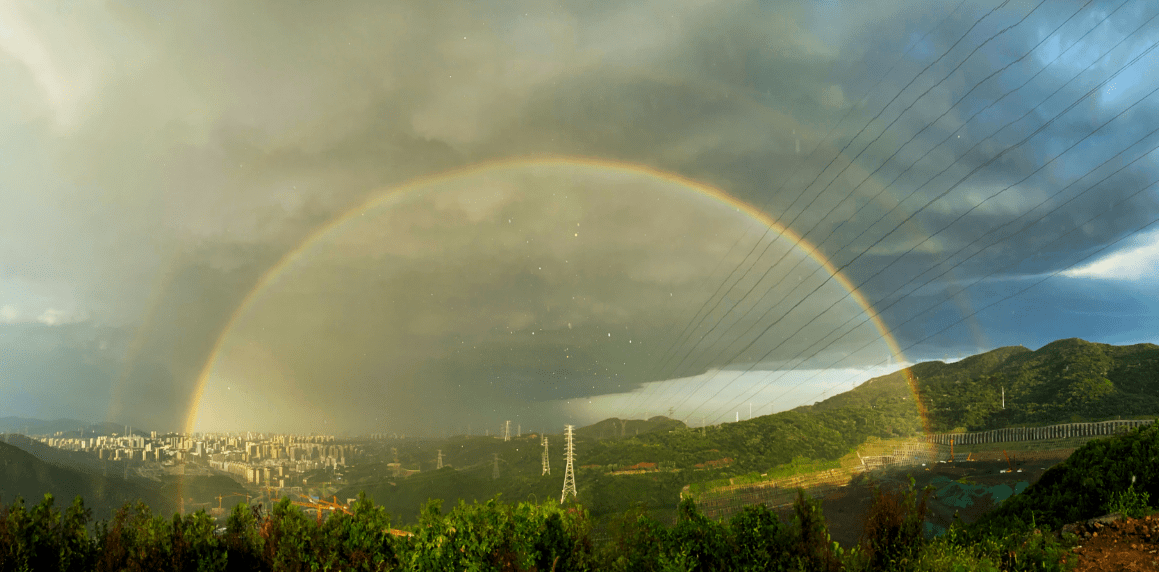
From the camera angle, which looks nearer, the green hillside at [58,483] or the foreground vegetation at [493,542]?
the foreground vegetation at [493,542]

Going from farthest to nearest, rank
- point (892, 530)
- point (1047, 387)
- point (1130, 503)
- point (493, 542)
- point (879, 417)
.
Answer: point (879, 417) < point (1047, 387) < point (1130, 503) < point (892, 530) < point (493, 542)

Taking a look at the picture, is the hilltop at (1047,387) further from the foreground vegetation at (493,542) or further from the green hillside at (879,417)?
the foreground vegetation at (493,542)

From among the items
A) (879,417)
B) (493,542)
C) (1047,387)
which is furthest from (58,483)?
(1047,387)

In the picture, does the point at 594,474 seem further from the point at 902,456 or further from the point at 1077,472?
the point at 1077,472

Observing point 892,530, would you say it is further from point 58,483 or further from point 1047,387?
point 58,483

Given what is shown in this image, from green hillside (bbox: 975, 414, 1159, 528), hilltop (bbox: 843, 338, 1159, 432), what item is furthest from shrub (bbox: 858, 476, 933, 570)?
hilltop (bbox: 843, 338, 1159, 432)

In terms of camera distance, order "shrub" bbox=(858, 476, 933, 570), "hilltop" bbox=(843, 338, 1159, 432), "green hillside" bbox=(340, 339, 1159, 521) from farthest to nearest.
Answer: "green hillside" bbox=(340, 339, 1159, 521)
"hilltop" bbox=(843, 338, 1159, 432)
"shrub" bbox=(858, 476, 933, 570)

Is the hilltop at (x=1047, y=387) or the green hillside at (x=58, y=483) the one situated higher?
the hilltop at (x=1047, y=387)

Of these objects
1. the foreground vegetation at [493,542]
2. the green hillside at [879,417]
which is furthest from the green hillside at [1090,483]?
the green hillside at [879,417]

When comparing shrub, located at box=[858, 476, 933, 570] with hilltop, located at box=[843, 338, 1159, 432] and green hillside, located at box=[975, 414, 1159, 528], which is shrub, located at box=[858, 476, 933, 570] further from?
hilltop, located at box=[843, 338, 1159, 432]

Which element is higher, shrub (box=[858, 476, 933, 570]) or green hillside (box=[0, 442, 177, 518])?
shrub (box=[858, 476, 933, 570])

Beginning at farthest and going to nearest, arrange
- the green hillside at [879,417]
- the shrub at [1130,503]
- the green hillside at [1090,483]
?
the green hillside at [879,417], the green hillside at [1090,483], the shrub at [1130,503]

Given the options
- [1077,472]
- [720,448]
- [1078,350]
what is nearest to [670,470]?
[720,448]
